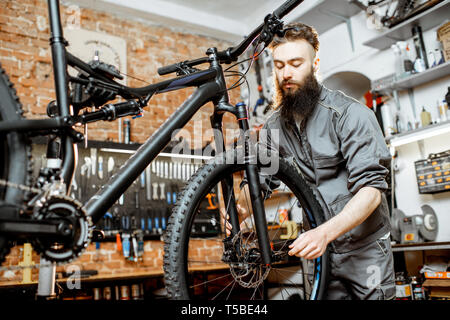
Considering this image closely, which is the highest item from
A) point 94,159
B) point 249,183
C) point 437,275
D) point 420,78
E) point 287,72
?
point 420,78

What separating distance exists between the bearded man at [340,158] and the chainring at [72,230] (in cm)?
66

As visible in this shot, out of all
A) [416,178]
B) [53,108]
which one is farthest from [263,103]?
[53,108]

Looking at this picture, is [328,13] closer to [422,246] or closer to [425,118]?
[425,118]

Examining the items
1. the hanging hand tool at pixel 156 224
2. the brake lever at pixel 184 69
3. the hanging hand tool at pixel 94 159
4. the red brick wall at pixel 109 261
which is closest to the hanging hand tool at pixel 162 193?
the hanging hand tool at pixel 156 224

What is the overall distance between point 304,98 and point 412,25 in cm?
226

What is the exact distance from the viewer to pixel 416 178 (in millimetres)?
3189

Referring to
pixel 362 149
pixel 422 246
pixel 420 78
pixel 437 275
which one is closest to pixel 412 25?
pixel 420 78

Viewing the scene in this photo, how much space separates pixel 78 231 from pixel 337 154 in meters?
0.91

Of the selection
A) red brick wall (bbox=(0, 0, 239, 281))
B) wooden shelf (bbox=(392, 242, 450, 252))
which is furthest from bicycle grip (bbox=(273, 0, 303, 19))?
red brick wall (bbox=(0, 0, 239, 281))

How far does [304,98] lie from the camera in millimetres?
1431

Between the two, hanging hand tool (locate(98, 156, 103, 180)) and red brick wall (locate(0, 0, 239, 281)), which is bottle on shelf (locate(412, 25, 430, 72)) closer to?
red brick wall (locate(0, 0, 239, 281))

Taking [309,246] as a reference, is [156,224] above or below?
above

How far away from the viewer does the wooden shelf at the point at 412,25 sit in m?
2.90

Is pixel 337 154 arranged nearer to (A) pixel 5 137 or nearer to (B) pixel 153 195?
(A) pixel 5 137
